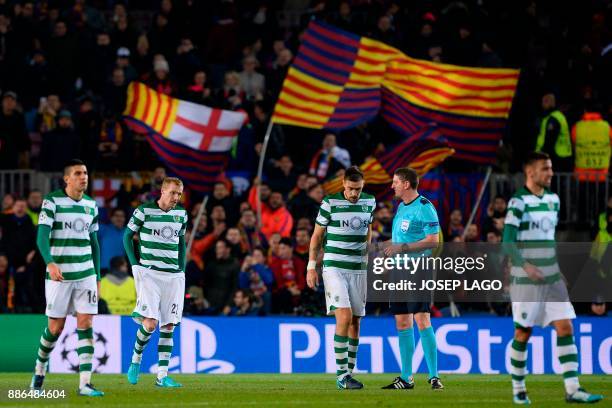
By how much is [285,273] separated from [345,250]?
5897 mm

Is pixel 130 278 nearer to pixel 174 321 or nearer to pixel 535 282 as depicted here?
pixel 174 321

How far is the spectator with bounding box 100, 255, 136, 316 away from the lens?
68.4 feet

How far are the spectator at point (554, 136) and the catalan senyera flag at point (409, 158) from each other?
196 cm

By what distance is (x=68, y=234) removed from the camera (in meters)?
14.3

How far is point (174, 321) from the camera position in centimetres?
1591

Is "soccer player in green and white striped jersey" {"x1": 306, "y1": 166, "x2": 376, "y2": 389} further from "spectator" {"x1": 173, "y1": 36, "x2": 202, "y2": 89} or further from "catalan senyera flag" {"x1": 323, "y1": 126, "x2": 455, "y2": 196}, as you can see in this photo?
→ "spectator" {"x1": 173, "y1": 36, "x2": 202, "y2": 89}

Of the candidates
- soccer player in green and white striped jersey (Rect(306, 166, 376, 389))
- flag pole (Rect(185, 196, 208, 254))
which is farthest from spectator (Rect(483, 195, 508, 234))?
soccer player in green and white striped jersey (Rect(306, 166, 376, 389))

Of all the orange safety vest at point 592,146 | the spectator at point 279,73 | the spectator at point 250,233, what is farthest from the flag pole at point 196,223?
the orange safety vest at point 592,146

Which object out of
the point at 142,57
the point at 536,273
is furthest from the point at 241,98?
the point at 536,273

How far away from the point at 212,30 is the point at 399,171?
1221 centimetres

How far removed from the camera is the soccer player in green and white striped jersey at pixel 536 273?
42.4 ft

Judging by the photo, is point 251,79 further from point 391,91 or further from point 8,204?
point 8,204

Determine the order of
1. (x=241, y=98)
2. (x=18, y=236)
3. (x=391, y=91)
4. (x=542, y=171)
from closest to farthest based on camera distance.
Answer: (x=542, y=171) < (x=18, y=236) < (x=391, y=91) < (x=241, y=98)

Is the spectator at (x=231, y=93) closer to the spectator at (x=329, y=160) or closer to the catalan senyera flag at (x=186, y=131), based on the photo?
the catalan senyera flag at (x=186, y=131)
